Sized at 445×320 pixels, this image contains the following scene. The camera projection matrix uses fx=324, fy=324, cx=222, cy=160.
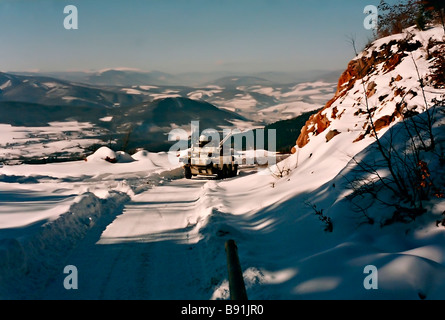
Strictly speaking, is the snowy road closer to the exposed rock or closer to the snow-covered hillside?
the snow-covered hillside

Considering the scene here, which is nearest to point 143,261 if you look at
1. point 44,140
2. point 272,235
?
point 272,235

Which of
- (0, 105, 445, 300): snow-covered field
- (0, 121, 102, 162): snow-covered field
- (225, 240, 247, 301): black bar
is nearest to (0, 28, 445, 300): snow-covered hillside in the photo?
(0, 105, 445, 300): snow-covered field

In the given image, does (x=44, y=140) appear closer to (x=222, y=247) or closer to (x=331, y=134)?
(x=331, y=134)

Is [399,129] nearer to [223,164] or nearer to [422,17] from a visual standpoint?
[422,17]

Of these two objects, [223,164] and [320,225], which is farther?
[223,164]

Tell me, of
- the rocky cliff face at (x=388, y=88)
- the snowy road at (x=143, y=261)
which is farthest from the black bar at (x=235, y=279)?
the rocky cliff face at (x=388, y=88)
